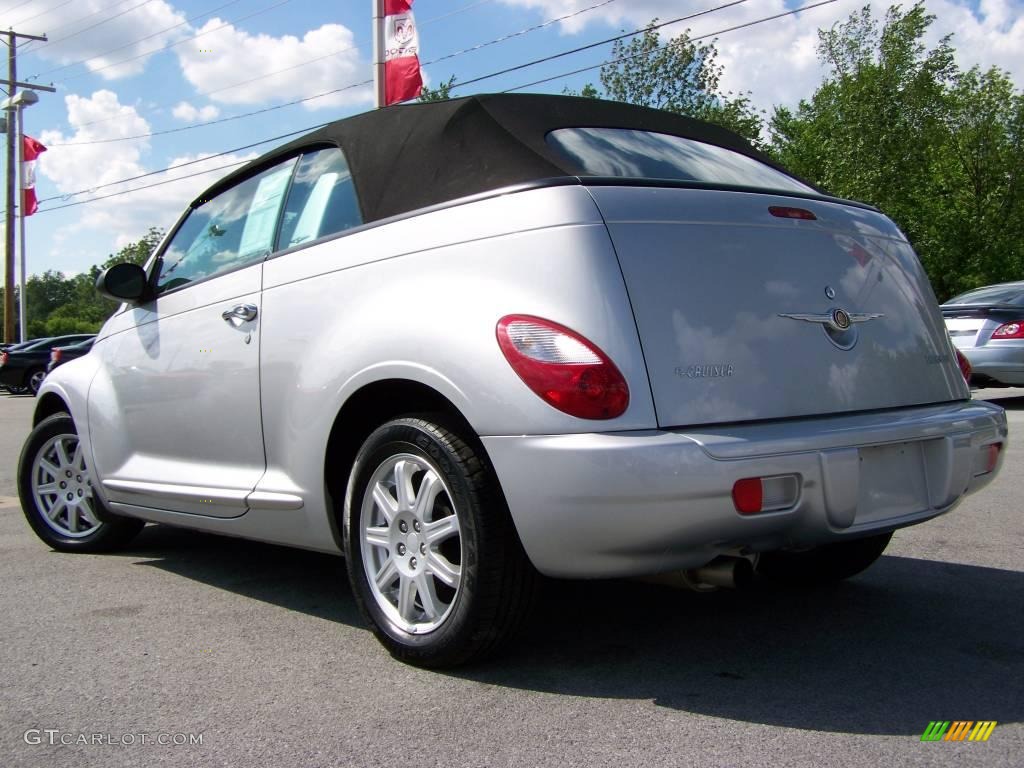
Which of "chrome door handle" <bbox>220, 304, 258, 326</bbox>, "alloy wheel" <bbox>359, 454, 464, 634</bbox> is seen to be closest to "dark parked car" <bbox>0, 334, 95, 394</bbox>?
"chrome door handle" <bbox>220, 304, 258, 326</bbox>

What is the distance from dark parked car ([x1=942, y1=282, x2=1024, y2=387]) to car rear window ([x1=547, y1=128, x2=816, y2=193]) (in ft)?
26.9

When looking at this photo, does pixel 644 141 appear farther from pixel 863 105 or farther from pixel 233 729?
pixel 863 105

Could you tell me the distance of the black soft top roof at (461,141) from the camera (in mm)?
3059

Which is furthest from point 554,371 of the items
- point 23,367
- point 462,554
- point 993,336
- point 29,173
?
point 29,173

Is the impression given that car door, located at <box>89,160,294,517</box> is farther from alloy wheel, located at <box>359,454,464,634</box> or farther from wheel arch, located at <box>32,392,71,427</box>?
alloy wheel, located at <box>359,454,464,634</box>

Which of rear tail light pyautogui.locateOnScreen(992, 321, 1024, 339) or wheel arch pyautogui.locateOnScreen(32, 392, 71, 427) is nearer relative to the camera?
wheel arch pyautogui.locateOnScreen(32, 392, 71, 427)

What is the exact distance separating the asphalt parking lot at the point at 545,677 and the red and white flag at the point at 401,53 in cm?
916

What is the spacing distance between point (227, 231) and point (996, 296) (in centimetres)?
1018

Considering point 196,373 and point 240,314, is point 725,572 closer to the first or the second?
point 240,314

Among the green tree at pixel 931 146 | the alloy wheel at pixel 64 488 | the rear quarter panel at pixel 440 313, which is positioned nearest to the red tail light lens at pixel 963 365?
the rear quarter panel at pixel 440 313

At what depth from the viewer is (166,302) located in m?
4.25

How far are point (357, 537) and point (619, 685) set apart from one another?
3.00ft

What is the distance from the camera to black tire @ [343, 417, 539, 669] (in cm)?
275

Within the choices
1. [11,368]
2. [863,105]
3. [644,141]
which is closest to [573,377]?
[644,141]
